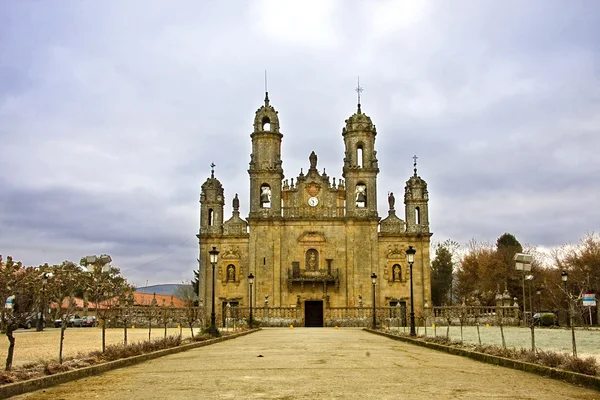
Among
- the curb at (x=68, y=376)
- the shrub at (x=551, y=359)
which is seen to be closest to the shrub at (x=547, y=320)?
the curb at (x=68, y=376)

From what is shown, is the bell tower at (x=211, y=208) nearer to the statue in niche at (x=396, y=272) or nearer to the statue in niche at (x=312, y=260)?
the statue in niche at (x=312, y=260)

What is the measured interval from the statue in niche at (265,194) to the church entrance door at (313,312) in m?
9.73

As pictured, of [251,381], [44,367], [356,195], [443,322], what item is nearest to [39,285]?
[44,367]

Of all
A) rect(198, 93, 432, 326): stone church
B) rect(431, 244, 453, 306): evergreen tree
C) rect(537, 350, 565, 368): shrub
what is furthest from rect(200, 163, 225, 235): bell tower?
rect(537, 350, 565, 368): shrub

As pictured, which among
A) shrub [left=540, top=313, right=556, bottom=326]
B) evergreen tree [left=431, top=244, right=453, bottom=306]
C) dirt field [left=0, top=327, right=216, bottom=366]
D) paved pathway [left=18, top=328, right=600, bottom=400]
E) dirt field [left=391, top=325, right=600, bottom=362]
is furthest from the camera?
evergreen tree [left=431, top=244, right=453, bottom=306]

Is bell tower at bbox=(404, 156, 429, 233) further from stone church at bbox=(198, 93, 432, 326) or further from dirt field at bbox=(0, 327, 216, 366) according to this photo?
dirt field at bbox=(0, 327, 216, 366)

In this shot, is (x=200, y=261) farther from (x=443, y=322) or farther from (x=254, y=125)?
(x=443, y=322)

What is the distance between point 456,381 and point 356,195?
46793mm

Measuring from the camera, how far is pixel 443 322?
50.8 m

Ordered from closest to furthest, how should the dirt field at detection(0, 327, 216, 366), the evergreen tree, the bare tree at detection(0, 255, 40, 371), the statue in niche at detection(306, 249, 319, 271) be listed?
1. the bare tree at detection(0, 255, 40, 371)
2. the dirt field at detection(0, 327, 216, 366)
3. the statue in niche at detection(306, 249, 319, 271)
4. the evergreen tree

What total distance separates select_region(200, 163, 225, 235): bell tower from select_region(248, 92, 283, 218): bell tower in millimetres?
3413

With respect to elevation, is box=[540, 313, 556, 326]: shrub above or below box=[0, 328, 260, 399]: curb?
below

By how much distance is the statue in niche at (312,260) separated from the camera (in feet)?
186

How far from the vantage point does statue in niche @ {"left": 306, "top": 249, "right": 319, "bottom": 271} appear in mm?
56719
